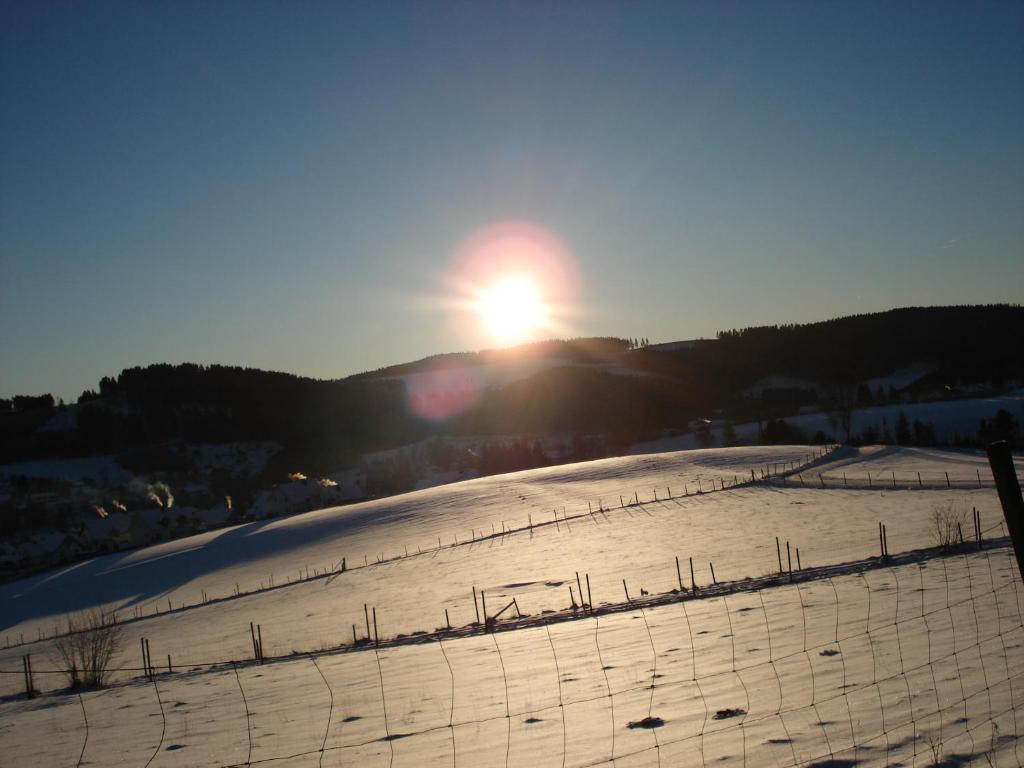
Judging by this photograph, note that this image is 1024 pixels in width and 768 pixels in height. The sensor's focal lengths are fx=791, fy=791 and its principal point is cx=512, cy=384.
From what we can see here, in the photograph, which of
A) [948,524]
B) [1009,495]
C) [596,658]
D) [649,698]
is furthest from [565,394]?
[1009,495]

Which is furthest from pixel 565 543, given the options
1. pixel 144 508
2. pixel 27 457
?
pixel 27 457

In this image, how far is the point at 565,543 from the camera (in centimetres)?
3744

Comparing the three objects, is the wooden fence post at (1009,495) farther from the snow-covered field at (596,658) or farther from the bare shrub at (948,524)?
the bare shrub at (948,524)

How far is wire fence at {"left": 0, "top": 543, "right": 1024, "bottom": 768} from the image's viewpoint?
7.44 metres

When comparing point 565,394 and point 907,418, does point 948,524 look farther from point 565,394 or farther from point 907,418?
point 565,394

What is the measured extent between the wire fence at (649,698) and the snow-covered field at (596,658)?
0.05 m

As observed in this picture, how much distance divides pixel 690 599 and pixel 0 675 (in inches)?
803

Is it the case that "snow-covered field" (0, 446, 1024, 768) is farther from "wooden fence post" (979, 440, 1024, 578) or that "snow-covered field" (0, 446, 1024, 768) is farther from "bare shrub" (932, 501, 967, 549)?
"wooden fence post" (979, 440, 1024, 578)

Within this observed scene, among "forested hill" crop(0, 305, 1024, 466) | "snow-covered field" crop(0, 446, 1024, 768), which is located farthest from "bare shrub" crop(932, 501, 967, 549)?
"forested hill" crop(0, 305, 1024, 466)

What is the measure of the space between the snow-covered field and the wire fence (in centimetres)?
5

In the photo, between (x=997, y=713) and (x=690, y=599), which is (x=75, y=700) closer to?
(x=690, y=599)

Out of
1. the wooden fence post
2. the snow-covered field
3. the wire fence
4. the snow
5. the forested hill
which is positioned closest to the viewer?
the wooden fence post

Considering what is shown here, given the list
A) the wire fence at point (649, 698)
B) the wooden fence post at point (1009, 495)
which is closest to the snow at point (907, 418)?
the wire fence at point (649, 698)

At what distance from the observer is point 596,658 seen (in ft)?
42.9
